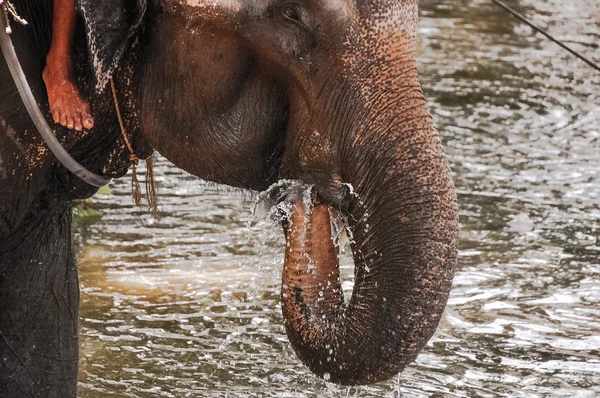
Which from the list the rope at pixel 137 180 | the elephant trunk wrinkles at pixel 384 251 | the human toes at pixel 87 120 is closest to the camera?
the elephant trunk wrinkles at pixel 384 251

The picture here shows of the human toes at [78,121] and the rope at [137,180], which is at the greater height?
the human toes at [78,121]

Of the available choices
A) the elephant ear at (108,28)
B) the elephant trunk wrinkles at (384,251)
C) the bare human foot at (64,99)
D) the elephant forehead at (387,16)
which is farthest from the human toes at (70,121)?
the elephant forehead at (387,16)

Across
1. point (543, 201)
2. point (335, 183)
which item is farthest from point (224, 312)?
point (335, 183)

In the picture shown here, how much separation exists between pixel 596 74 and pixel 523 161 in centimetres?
221

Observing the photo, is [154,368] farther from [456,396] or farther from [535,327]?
[535,327]

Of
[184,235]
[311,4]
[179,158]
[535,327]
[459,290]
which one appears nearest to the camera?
[311,4]

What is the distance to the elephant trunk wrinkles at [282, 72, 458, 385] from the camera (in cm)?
284

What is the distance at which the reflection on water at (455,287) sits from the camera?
491 centimetres

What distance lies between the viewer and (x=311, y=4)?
293cm

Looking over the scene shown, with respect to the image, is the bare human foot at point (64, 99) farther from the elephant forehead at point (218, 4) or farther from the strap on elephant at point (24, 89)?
the elephant forehead at point (218, 4)

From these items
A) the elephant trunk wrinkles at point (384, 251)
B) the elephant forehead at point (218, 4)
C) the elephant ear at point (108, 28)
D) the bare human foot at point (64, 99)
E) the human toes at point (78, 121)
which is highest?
the elephant forehead at point (218, 4)

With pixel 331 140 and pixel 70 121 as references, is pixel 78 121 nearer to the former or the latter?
pixel 70 121

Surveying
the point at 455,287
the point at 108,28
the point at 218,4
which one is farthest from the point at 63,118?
the point at 455,287

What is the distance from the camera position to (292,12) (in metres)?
2.94
